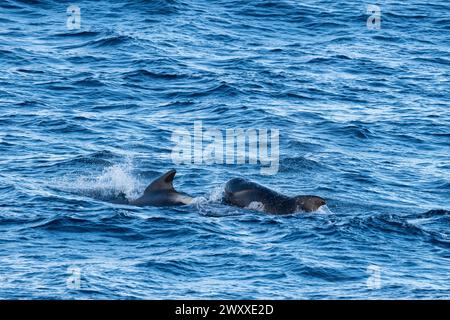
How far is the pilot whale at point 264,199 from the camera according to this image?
79.9 ft

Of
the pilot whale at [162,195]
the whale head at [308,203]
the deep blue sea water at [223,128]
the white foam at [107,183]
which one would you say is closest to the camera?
the deep blue sea water at [223,128]

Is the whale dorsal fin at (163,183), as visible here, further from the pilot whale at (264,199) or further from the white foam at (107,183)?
the pilot whale at (264,199)

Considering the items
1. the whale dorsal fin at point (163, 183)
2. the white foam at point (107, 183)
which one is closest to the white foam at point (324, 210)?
the whale dorsal fin at point (163, 183)

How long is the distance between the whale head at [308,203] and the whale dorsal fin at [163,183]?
2891 millimetres

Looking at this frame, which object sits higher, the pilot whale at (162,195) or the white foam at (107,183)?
the pilot whale at (162,195)

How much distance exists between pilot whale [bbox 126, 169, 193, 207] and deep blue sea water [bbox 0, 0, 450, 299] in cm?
46

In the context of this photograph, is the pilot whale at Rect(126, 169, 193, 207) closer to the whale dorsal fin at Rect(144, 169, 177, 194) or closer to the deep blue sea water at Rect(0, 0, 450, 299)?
the whale dorsal fin at Rect(144, 169, 177, 194)

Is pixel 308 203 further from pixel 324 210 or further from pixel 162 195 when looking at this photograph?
pixel 162 195

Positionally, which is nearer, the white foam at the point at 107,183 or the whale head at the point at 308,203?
the whale head at the point at 308,203

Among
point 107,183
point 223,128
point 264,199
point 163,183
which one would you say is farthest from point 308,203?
point 223,128

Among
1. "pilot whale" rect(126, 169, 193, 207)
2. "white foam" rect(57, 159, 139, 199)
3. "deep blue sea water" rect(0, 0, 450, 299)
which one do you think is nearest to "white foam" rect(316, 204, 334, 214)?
"deep blue sea water" rect(0, 0, 450, 299)

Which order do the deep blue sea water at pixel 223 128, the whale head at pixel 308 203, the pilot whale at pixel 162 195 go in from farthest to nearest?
1. the pilot whale at pixel 162 195
2. the whale head at pixel 308 203
3. the deep blue sea water at pixel 223 128
